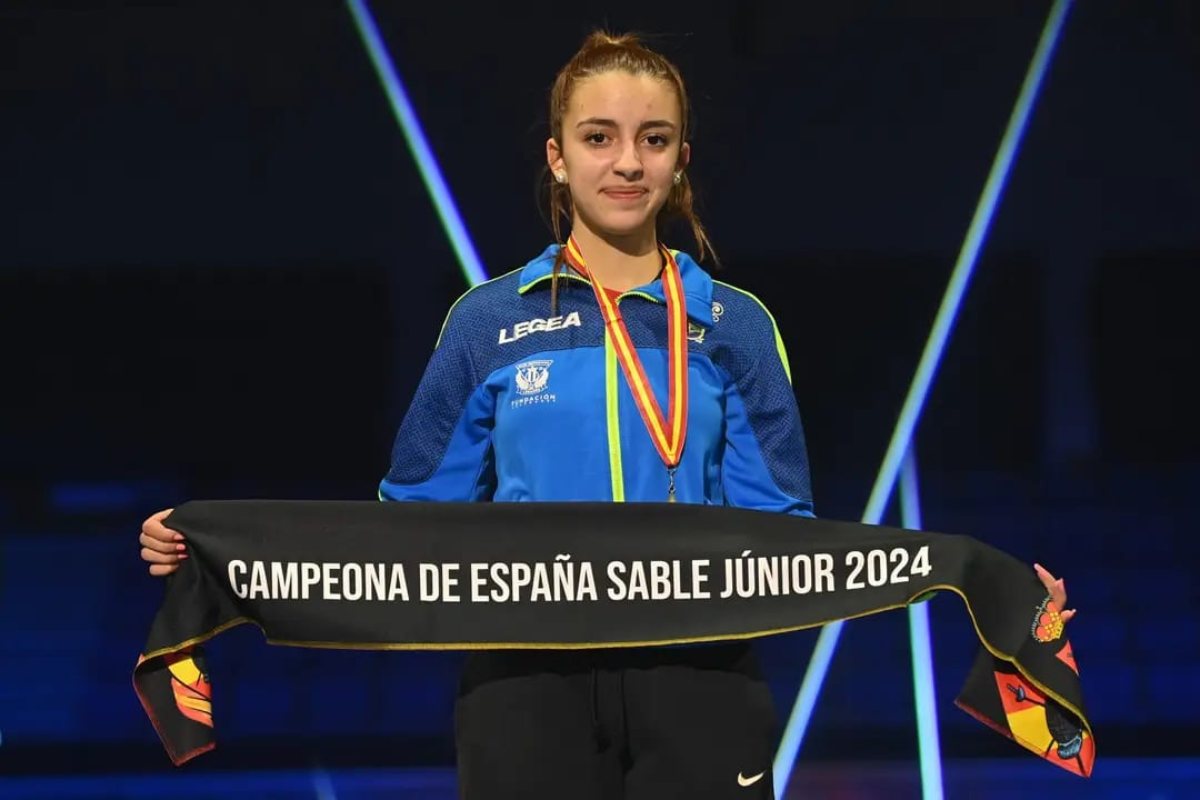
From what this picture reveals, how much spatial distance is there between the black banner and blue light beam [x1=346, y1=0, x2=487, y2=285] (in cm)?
259

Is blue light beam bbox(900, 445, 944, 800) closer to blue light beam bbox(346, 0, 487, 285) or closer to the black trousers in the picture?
blue light beam bbox(346, 0, 487, 285)

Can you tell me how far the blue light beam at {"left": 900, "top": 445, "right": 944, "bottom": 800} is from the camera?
4277mm

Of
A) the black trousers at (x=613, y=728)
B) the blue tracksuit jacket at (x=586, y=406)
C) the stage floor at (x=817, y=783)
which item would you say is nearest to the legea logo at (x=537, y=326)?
the blue tracksuit jacket at (x=586, y=406)

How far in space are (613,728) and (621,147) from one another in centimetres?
57

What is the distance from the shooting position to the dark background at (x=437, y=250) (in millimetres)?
4434

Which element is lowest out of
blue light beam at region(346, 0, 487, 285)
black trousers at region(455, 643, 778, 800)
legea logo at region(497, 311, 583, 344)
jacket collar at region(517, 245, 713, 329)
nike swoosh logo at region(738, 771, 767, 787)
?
nike swoosh logo at region(738, 771, 767, 787)

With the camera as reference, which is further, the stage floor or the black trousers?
the stage floor

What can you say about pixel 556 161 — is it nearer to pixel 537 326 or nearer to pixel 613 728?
pixel 537 326

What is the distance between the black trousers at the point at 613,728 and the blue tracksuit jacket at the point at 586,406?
0.17m

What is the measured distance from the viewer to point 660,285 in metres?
1.86

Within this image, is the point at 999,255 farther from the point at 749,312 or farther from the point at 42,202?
the point at 749,312

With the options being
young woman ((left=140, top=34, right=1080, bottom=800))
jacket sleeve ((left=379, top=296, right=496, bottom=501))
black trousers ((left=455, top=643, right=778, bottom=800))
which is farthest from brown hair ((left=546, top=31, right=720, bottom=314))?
black trousers ((left=455, top=643, right=778, bottom=800))

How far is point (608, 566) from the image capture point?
1830 millimetres

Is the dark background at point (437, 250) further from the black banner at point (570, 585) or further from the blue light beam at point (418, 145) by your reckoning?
the black banner at point (570, 585)
